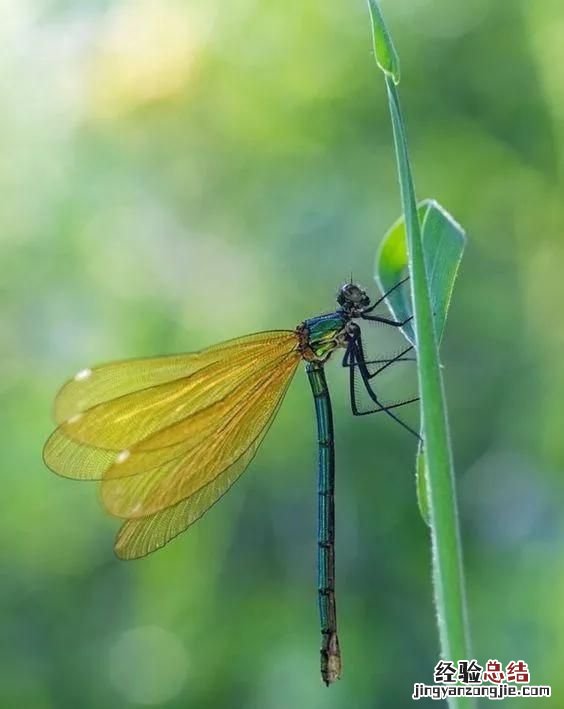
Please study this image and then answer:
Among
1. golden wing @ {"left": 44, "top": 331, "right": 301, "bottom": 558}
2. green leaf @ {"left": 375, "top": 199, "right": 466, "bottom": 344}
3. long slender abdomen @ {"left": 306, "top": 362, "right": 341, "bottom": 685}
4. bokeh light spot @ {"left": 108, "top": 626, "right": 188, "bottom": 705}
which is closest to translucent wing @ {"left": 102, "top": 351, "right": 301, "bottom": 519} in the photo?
golden wing @ {"left": 44, "top": 331, "right": 301, "bottom": 558}

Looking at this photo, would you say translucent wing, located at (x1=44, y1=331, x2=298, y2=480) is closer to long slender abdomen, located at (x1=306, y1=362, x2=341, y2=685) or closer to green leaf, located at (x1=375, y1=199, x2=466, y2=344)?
long slender abdomen, located at (x1=306, y1=362, x2=341, y2=685)

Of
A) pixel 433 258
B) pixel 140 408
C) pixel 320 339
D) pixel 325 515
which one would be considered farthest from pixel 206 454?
pixel 433 258

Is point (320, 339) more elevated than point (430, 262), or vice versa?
point (320, 339)

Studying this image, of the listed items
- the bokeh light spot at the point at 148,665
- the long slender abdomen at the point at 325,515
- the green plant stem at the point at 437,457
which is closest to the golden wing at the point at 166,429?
the long slender abdomen at the point at 325,515

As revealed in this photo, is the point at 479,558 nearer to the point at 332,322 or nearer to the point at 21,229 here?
the point at 332,322

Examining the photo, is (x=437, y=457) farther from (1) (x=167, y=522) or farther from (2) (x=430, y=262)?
(1) (x=167, y=522)

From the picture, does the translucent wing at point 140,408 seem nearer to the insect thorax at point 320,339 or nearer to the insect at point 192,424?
the insect at point 192,424

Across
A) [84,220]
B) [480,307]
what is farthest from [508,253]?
[84,220]
